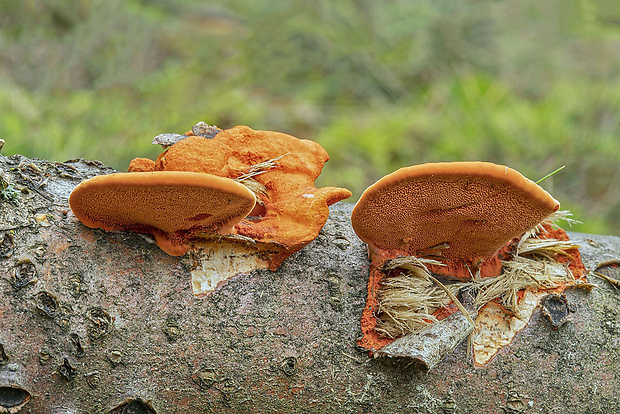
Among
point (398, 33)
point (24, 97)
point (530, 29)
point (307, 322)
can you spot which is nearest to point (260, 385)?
point (307, 322)

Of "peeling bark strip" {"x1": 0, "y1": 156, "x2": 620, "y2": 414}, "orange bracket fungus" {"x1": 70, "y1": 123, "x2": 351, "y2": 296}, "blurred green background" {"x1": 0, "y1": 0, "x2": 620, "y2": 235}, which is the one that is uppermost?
"orange bracket fungus" {"x1": 70, "y1": 123, "x2": 351, "y2": 296}

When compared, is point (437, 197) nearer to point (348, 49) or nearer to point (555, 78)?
point (348, 49)

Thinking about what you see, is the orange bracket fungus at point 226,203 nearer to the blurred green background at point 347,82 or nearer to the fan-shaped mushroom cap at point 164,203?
the fan-shaped mushroom cap at point 164,203

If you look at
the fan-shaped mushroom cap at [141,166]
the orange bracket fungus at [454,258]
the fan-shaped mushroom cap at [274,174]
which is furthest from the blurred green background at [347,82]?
the orange bracket fungus at [454,258]

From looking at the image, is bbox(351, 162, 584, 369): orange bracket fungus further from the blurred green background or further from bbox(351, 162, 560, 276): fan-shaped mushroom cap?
the blurred green background

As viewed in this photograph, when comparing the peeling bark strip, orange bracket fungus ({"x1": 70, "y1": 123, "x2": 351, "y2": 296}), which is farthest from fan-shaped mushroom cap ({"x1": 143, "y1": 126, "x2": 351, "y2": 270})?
the peeling bark strip

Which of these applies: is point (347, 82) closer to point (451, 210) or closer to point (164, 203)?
point (451, 210)

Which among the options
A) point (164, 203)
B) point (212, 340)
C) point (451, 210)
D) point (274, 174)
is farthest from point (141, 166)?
point (451, 210)
